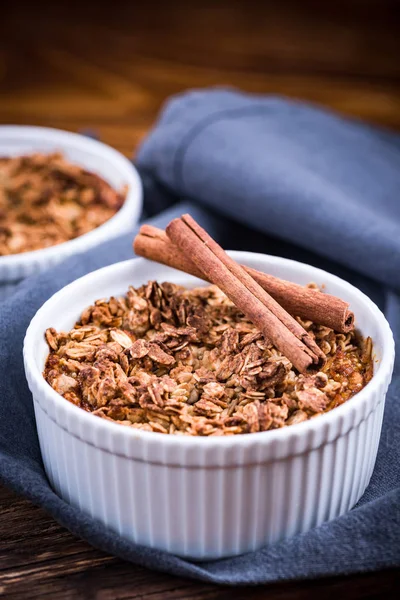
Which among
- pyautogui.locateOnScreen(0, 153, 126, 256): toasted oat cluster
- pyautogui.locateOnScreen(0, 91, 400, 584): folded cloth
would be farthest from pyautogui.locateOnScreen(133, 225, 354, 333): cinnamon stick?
pyautogui.locateOnScreen(0, 153, 126, 256): toasted oat cluster

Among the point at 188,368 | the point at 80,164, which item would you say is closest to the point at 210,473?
the point at 188,368

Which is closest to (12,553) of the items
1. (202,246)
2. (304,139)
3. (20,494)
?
(20,494)

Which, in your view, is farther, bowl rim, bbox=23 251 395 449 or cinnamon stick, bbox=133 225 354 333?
cinnamon stick, bbox=133 225 354 333

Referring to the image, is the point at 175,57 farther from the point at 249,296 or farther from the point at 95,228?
the point at 249,296

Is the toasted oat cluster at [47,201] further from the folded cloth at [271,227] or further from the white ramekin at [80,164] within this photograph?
the folded cloth at [271,227]

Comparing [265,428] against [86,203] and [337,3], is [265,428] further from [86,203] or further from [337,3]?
[337,3]

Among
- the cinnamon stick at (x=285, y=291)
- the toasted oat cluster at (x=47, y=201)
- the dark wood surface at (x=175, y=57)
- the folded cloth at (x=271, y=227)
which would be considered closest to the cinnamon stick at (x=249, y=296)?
the cinnamon stick at (x=285, y=291)

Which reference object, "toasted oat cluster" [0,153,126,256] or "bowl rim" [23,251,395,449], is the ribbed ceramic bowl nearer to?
"bowl rim" [23,251,395,449]
